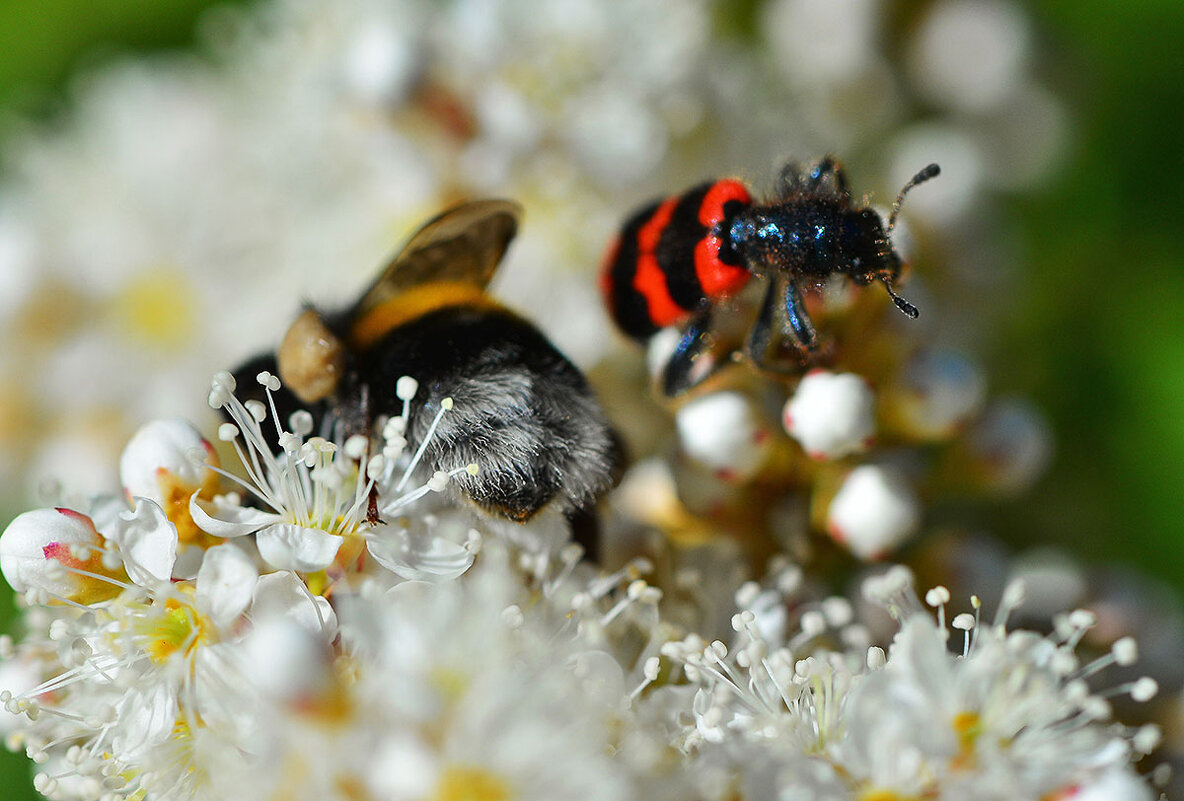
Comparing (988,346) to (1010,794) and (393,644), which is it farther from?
(393,644)

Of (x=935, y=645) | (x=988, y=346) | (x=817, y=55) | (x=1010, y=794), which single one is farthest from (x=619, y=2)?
(x=1010, y=794)

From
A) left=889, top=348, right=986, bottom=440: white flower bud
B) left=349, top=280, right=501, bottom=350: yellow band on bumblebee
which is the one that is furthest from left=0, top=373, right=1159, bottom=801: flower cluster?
left=889, top=348, right=986, bottom=440: white flower bud

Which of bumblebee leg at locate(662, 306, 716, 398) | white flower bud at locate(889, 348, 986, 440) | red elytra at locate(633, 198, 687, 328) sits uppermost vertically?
white flower bud at locate(889, 348, 986, 440)

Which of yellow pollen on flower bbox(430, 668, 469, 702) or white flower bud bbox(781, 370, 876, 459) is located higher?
white flower bud bbox(781, 370, 876, 459)

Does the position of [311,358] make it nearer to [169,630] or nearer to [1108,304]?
[169,630]

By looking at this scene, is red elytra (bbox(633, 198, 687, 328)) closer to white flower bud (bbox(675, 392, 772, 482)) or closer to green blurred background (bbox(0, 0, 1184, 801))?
white flower bud (bbox(675, 392, 772, 482))

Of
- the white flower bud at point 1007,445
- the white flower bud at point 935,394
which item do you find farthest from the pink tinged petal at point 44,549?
the white flower bud at point 1007,445
